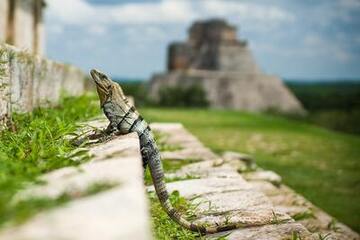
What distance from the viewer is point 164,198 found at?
3.54 m

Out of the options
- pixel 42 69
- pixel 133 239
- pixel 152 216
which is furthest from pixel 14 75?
pixel 133 239

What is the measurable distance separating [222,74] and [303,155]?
142ft

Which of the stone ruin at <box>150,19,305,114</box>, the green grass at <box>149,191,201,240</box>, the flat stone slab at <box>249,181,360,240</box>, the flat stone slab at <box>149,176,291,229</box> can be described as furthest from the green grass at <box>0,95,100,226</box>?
the stone ruin at <box>150,19,305,114</box>

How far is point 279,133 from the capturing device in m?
19.0

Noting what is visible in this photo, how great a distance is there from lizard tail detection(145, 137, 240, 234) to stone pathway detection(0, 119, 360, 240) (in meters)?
0.06

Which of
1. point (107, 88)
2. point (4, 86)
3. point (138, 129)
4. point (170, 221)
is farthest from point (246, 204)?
point (4, 86)

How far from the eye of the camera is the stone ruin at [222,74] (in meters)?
54.3

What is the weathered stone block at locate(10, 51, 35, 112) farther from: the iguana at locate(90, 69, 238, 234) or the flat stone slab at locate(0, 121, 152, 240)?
the flat stone slab at locate(0, 121, 152, 240)

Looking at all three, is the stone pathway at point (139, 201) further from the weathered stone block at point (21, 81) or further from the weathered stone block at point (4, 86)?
the weathered stone block at point (21, 81)

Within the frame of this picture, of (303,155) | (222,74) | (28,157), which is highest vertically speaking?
(28,157)

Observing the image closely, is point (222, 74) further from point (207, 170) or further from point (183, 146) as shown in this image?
point (207, 170)

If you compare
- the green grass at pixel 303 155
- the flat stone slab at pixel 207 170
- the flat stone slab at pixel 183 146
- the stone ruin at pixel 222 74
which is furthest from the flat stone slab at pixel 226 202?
the stone ruin at pixel 222 74

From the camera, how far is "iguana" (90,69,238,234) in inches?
138

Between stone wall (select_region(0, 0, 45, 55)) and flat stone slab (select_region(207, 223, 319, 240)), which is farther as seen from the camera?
stone wall (select_region(0, 0, 45, 55))
